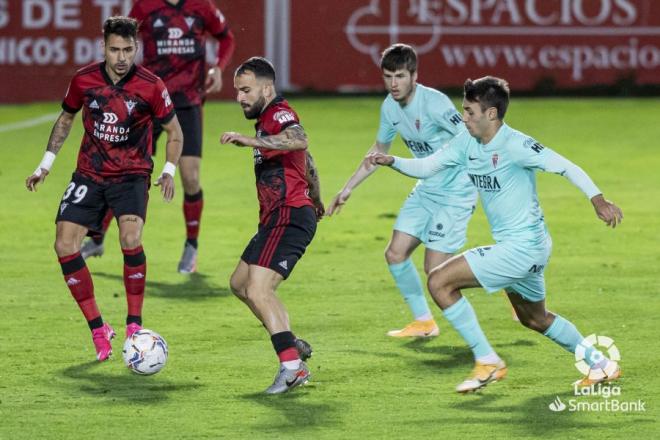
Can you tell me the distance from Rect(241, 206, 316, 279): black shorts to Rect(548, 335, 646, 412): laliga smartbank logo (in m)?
1.68

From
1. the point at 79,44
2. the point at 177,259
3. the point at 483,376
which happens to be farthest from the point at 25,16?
the point at 483,376

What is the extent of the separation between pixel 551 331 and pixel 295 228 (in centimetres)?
158

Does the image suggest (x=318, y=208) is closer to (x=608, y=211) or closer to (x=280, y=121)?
(x=280, y=121)

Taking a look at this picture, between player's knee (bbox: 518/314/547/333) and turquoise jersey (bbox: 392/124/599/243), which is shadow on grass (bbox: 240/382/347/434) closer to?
player's knee (bbox: 518/314/547/333)

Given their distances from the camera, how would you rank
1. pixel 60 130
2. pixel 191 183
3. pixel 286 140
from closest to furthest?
pixel 286 140
pixel 60 130
pixel 191 183

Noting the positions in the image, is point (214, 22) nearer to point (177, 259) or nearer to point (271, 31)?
point (177, 259)

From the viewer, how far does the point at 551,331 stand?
27.0 ft

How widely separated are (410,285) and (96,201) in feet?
7.19

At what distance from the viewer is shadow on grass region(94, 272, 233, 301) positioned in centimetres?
1112

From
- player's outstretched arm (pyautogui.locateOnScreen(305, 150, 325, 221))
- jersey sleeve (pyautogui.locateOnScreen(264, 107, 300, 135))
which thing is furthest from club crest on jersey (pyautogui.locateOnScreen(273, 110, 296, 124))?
player's outstretched arm (pyautogui.locateOnScreen(305, 150, 325, 221))

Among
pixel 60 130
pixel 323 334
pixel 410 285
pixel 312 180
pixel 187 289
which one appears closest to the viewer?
pixel 312 180

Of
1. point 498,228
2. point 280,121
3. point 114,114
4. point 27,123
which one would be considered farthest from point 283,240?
point 27,123

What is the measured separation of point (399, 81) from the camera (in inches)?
374

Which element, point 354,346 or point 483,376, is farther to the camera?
point 354,346
